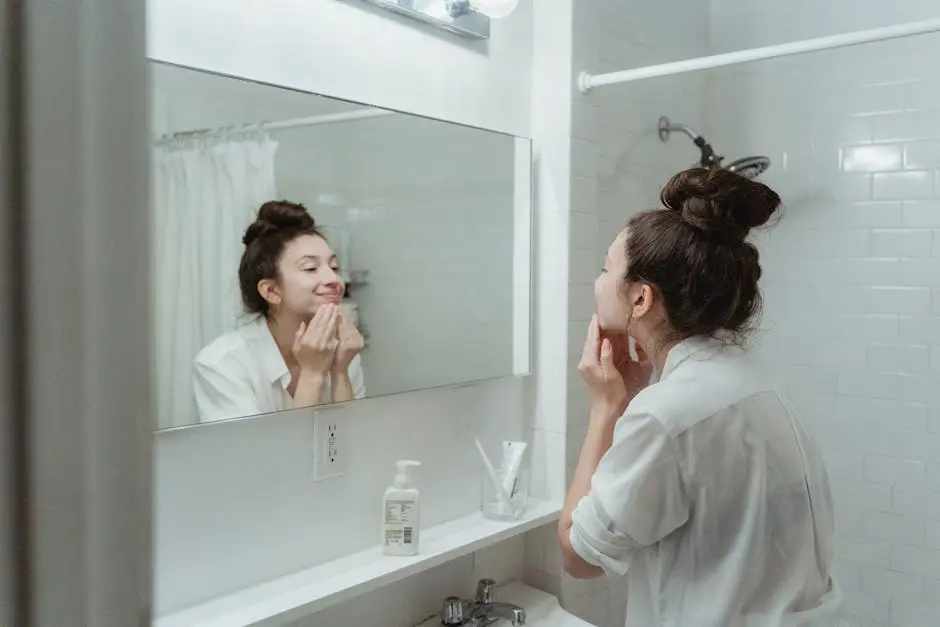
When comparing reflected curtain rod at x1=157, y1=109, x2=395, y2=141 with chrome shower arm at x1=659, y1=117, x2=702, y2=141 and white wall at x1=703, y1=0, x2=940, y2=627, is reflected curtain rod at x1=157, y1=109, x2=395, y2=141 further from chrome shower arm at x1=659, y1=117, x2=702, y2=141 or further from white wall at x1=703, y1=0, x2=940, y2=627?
white wall at x1=703, y1=0, x2=940, y2=627

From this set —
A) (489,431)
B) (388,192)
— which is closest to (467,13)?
(388,192)

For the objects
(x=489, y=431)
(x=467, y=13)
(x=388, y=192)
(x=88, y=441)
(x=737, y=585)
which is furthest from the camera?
(x=489, y=431)

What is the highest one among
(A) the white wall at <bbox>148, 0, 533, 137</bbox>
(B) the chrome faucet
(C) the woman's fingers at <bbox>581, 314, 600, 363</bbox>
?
(A) the white wall at <bbox>148, 0, 533, 137</bbox>

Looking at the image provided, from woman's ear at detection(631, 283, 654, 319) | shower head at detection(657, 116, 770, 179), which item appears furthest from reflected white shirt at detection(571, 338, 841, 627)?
shower head at detection(657, 116, 770, 179)

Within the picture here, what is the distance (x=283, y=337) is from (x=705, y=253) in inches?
27.2

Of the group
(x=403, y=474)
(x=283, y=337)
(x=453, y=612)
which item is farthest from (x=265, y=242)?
(x=453, y=612)

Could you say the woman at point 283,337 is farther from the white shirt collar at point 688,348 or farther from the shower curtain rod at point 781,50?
the shower curtain rod at point 781,50

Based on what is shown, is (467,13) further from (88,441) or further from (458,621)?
(88,441)

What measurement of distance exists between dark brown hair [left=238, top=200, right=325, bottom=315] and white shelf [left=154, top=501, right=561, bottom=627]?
465 millimetres

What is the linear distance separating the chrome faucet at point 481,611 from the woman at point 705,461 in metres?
0.38

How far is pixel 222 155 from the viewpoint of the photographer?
1.24 meters

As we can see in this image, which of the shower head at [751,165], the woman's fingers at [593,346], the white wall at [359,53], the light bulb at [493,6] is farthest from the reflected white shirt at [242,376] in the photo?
the shower head at [751,165]

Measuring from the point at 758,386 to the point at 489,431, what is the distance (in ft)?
2.52

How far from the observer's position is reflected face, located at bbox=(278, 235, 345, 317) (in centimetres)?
136
